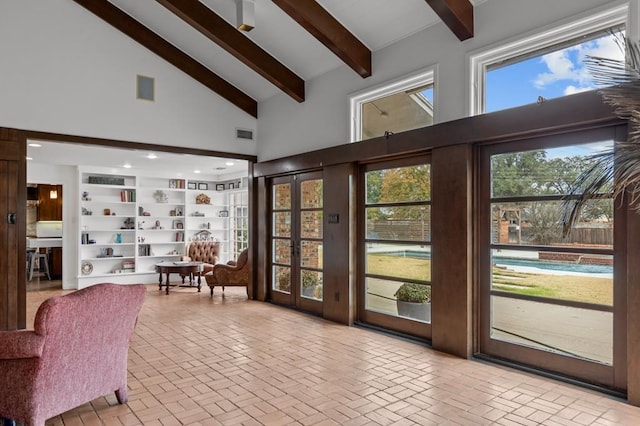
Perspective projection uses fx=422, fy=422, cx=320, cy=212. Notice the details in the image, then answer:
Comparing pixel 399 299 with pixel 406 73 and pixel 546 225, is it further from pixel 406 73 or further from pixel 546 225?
pixel 406 73

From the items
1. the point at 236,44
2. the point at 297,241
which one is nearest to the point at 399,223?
the point at 297,241

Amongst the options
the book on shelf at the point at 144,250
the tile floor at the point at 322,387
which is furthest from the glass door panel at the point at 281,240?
the book on shelf at the point at 144,250

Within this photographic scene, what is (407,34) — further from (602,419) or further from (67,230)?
(67,230)

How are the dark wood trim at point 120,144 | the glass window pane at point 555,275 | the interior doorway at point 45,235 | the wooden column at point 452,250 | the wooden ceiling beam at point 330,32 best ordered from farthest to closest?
the interior doorway at point 45,235 < the dark wood trim at point 120,144 < the wooden ceiling beam at point 330,32 < the wooden column at point 452,250 < the glass window pane at point 555,275

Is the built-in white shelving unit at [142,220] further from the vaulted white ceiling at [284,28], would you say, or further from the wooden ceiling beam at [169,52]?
the vaulted white ceiling at [284,28]

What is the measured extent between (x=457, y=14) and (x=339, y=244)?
2.98m

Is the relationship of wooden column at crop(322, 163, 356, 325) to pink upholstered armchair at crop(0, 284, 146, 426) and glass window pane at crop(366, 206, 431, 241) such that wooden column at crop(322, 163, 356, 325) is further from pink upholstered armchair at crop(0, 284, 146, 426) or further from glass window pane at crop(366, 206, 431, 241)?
pink upholstered armchair at crop(0, 284, 146, 426)

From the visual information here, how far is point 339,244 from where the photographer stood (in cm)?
557

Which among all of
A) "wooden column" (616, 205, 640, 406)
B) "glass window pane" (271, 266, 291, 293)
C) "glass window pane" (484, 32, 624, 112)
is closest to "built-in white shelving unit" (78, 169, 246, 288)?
"glass window pane" (271, 266, 291, 293)

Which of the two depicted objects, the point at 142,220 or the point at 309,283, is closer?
the point at 309,283

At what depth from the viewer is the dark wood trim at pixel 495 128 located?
10.6 feet

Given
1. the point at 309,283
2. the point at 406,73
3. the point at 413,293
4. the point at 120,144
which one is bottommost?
the point at 309,283

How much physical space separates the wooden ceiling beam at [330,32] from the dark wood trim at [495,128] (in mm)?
980

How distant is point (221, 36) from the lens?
5.50 metres
